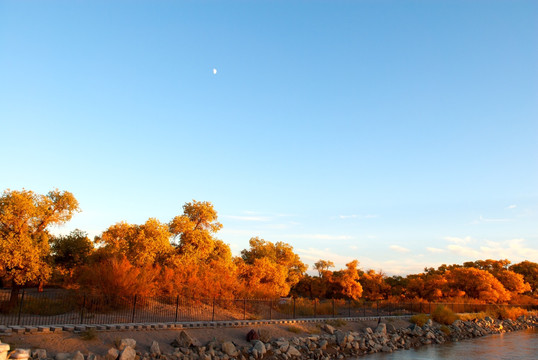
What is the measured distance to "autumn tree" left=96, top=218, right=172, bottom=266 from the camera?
29.5 m

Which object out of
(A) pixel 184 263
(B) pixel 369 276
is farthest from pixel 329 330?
(B) pixel 369 276

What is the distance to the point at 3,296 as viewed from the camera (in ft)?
77.7

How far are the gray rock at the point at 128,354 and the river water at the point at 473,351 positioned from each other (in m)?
13.3

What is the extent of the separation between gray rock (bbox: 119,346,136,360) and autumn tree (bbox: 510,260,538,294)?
79881mm

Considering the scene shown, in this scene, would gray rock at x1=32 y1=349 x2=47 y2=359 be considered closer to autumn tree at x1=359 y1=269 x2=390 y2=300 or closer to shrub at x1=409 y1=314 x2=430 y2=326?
shrub at x1=409 y1=314 x2=430 y2=326

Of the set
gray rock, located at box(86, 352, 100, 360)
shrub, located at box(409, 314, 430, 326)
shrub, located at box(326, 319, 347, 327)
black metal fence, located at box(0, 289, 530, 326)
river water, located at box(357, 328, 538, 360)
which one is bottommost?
river water, located at box(357, 328, 538, 360)

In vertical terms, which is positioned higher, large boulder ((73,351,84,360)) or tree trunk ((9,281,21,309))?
tree trunk ((9,281,21,309))

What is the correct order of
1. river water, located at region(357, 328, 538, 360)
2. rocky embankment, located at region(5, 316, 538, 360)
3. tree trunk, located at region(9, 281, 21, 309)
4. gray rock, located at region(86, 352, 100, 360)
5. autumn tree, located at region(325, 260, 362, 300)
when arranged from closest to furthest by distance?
gray rock, located at region(86, 352, 100, 360)
rocky embankment, located at region(5, 316, 538, 360)
tree trunk, located at region(9, 281, 21, 309)
river water, located at region(357, 328, 538, 360)
autumn tree, located at region(325, 260, 362, 300)

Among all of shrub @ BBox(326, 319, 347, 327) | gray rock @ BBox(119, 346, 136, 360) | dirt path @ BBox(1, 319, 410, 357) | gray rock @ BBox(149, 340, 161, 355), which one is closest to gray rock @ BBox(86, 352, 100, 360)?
dirt path @ BBox(1, 319, 410, 357)

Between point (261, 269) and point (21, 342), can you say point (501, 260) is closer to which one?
point (261, 269)

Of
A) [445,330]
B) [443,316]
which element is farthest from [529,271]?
[445,330]

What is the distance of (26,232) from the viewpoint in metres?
24.5

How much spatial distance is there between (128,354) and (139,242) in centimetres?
1419

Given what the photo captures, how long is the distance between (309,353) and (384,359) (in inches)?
178
